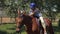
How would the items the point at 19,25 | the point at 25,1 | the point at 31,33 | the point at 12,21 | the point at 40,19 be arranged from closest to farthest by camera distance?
the point at 19,25
the point at 31,33
the point at 40,19
the point at 25,1
the point at 12,21

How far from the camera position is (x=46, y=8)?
24.2 metres

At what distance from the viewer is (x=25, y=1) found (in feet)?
77.4

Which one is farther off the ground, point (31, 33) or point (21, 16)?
point (21, 16)

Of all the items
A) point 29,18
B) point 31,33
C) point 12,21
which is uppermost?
point 29,18

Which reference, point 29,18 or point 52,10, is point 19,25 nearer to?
point 29,18

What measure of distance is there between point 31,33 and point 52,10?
16664mm

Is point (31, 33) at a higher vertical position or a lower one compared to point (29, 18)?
lower

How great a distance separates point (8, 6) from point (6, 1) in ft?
2.00

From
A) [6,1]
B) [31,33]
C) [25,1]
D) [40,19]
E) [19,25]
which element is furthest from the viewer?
[6,1]

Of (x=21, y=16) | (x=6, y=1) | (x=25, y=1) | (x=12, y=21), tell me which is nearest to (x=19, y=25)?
(x=21, y=16)

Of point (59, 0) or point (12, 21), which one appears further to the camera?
point (12, 21)

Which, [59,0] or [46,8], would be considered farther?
[59,0]

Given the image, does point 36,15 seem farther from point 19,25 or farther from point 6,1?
point 6,1

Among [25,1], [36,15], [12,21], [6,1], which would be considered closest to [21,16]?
[36,15]
